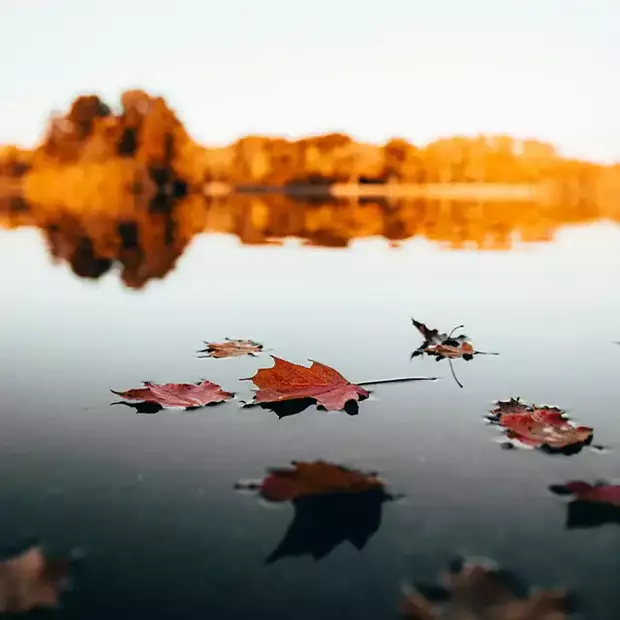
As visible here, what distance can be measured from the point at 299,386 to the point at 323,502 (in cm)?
95

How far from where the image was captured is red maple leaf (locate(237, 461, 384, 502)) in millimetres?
1906

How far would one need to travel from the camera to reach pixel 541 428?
2391mm

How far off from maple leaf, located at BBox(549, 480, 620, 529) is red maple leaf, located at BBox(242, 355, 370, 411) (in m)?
0.96

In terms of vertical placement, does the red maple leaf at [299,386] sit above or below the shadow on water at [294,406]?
above

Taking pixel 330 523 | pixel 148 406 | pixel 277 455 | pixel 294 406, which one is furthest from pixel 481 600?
pixel 148 406

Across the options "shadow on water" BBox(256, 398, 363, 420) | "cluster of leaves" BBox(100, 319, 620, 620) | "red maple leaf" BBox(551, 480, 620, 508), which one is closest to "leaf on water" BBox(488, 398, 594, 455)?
"cluster of leaves" BBox(100, 319, 620, 620)

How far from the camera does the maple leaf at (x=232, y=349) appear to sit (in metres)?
3.54

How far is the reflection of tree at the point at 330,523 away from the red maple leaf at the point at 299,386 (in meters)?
0.84

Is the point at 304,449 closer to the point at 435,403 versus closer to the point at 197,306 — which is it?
the point at 435,403

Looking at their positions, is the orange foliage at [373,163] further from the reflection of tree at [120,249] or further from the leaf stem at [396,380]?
the leaf stem at [396,380]

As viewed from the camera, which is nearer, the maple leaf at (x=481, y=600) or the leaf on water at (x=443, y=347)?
the maple leaf at (x=481, y=600)

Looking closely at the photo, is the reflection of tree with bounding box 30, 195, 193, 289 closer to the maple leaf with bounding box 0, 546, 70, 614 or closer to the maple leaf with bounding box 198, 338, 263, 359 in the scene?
the maple leaf with bounding box 198, 338, 263, 359

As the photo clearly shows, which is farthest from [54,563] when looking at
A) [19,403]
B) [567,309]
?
[567,309]

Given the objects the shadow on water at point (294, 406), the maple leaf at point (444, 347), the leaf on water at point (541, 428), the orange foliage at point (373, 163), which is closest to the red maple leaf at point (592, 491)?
the leaf on water at point (541, 428)
